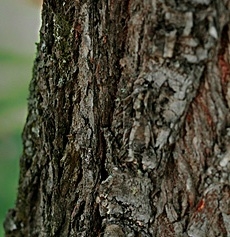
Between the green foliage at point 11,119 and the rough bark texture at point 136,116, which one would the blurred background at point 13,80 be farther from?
the rough bark texture at point 136,116

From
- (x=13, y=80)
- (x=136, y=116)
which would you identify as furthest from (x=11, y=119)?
(x=136, y=116)

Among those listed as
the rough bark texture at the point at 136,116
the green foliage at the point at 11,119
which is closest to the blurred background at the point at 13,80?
the green foliage at the point at 11,119

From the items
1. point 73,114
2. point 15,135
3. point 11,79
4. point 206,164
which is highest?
point 11,79

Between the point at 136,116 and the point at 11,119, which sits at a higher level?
the point at 11,119

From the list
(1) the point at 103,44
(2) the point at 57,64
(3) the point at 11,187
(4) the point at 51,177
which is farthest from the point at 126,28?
(3) the point at 11,187

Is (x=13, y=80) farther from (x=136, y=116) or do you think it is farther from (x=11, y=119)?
(x=136, y=116)

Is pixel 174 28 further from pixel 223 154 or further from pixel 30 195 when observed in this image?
pixel 30 195
